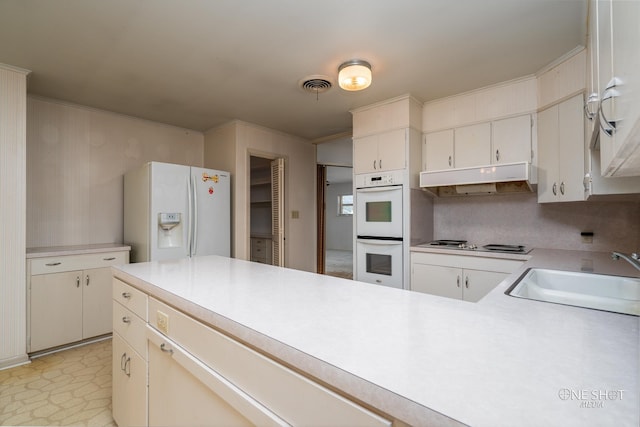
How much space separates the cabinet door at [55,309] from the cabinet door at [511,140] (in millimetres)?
4048

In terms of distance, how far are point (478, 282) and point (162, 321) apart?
2.36 metres

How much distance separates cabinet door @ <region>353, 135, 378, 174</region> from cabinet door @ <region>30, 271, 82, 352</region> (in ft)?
9.63

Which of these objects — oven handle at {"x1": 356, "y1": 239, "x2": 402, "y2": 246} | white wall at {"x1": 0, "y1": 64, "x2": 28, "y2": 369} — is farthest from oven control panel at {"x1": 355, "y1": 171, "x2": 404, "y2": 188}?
white wall at {"x1": 0, "y1": 64, "x2": 28, "y2": 369}

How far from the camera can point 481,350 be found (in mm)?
635

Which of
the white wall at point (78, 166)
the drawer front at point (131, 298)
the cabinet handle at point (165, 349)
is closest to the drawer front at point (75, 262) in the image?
the white wall at point (78, 166)

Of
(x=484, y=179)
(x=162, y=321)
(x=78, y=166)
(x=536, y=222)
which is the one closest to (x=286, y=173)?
(x=78, y=166)

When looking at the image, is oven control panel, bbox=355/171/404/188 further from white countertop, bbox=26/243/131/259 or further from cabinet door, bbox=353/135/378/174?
white countertop, bbox=26/243/131/259

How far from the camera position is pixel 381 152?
3.16m

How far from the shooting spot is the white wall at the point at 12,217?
2350 mm

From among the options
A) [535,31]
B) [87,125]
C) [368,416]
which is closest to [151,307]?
[368,416]

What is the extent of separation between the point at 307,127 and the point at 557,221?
2938 millimetres

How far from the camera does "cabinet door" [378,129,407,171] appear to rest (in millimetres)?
3018

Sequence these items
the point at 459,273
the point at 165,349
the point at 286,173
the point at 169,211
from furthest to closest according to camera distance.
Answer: the point at 286,173
the point at 169,211
the point at 459,273
the point at 165,349

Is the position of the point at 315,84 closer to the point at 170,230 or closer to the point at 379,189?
the point at 379,189
